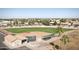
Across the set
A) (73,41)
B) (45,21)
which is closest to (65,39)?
(73,41)

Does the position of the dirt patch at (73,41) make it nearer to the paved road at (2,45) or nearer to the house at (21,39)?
the house at (21,39)

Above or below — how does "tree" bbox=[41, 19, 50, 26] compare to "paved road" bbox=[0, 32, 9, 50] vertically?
above

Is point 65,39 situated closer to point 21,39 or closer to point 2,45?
point 21,39

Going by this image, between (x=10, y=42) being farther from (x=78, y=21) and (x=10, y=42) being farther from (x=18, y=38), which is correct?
(x=78, y=21)

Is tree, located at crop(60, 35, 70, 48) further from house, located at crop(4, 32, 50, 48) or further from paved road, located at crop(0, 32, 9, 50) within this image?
paved road, located at crop(0, 32, 9, 50)

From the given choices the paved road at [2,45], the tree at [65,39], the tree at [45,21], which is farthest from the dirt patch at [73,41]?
the paved road at [2,45]

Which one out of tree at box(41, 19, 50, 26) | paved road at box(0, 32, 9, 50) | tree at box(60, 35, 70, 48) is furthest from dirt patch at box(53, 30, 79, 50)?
paved road at box(0, 32, 9, 50)

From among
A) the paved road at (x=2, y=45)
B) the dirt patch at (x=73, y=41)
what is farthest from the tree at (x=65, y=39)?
the paved road at (x=2, y=45)

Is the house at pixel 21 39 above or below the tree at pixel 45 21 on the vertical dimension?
below

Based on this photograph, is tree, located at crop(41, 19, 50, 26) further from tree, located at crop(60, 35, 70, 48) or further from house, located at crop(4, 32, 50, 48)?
tree, located at crop(60, 35, 70, 48)

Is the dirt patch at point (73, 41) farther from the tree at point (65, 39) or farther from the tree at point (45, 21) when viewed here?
the tree at point (45, 21)

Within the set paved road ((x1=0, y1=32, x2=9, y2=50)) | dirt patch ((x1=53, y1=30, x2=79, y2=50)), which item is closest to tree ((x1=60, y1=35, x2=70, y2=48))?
dirt patch ((x1=53, y1=30, x2=79, y2=50))

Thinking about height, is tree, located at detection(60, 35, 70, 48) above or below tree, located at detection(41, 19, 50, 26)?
below
